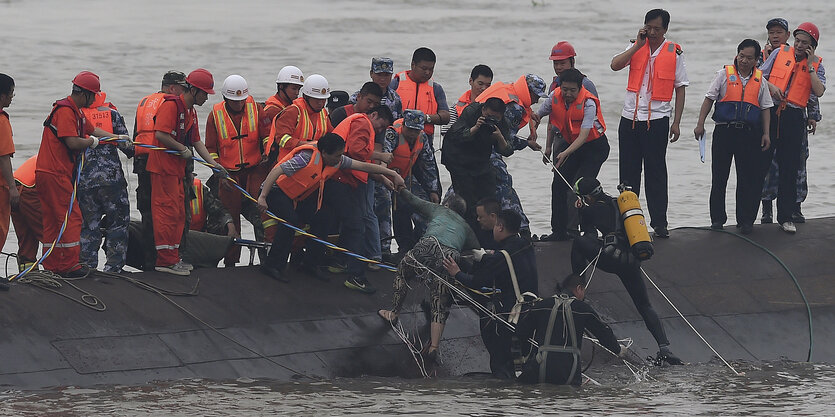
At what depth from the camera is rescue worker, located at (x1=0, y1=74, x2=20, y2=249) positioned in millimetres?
13078

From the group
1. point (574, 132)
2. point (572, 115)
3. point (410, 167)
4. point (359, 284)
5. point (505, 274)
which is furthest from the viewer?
point (574, 132)

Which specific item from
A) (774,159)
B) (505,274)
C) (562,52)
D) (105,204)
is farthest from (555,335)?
(774,159)

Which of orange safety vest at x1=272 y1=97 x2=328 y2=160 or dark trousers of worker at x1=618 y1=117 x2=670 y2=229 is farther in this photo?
dark trousers of worker at x1=618 y1=117 x2=670 y2=229

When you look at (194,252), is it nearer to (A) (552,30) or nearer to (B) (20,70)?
(B) (20,70)

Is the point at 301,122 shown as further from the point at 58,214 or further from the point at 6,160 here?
the point at 6,160

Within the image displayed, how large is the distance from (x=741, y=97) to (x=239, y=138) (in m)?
6.40

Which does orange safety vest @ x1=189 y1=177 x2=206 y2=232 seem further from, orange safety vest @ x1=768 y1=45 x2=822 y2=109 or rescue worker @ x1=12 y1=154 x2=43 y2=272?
orange safety vest @ x1=768 y1=45 x2=822 y2=109

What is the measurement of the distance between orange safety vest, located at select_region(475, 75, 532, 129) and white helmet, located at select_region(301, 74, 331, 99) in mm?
1934

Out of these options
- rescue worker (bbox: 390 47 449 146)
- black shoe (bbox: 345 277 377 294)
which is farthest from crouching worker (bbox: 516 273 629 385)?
rescue worker (bbox: 390 47 449 146)

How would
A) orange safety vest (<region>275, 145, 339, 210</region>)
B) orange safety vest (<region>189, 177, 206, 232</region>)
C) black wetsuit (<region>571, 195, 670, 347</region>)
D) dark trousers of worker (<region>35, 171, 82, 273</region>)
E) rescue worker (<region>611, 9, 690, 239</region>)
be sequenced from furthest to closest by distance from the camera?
rescue worker (<region>611, 9, 690, 239</region>) < orange safety vest (<region>189, 177, 206, 232</region>) < black wetsuit (<region>571, 195, 670, 347</region>) < orange safety vest (<region>275, 145, 339, 210</region>) < dark trousers of worker (<region>35, 171, 82, 273</region>)

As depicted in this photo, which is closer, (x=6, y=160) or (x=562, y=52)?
(x=6, y=160)

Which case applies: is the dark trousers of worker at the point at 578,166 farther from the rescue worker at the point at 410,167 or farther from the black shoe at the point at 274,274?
the black shoe at the point at 274,274

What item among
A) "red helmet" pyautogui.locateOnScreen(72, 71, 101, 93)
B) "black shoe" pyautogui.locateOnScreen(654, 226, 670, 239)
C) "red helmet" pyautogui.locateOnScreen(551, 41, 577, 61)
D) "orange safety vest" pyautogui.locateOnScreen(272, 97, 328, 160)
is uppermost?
"red helmet" pyautogui.locateOnScreen(551, 41, 577, 61)

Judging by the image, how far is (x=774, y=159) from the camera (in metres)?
18.4
